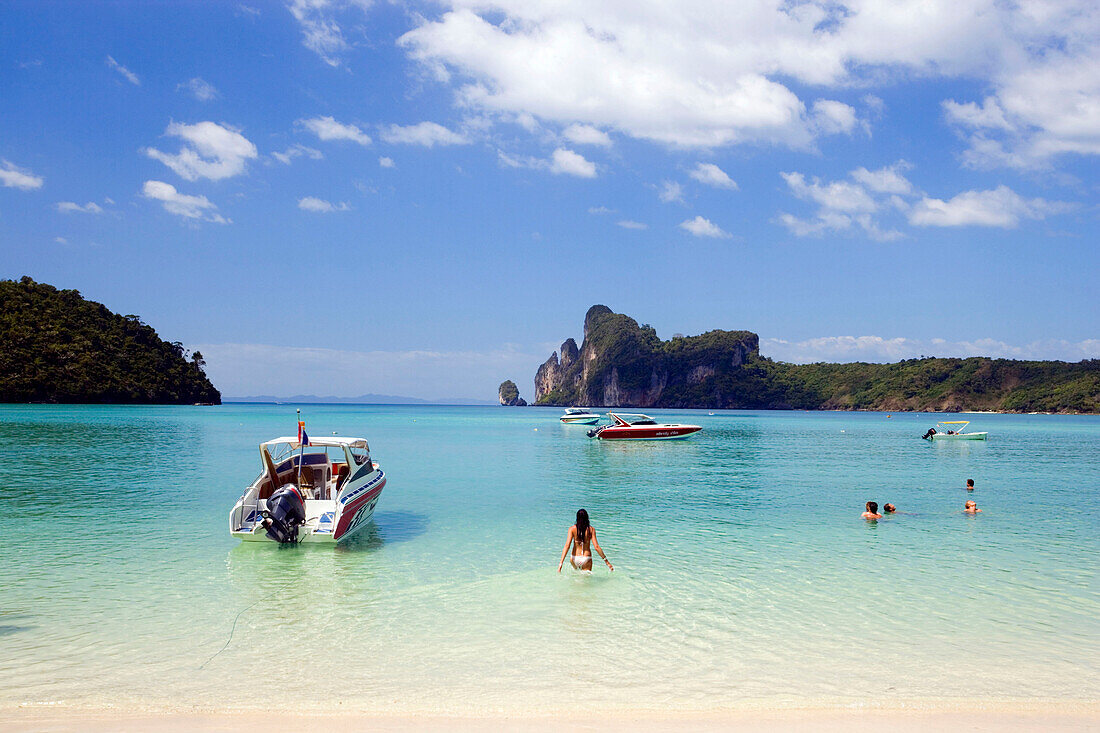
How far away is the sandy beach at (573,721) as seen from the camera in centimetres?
659

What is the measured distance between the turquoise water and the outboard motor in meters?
0.47

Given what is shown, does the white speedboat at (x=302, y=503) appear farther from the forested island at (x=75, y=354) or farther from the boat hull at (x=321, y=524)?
the forested island at (x=75, y=354)

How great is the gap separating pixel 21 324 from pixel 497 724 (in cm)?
13106

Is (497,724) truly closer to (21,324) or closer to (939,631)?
(939,631)

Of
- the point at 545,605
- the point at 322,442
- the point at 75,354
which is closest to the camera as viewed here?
the point at 545,605

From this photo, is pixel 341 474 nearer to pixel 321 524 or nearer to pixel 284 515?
pixel 321 524

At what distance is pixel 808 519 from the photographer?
1992 cm

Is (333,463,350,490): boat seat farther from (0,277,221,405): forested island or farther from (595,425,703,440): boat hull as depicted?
(0,277,221,405): forested island

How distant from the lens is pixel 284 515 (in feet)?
47.4

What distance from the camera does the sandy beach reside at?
6586 millimetres

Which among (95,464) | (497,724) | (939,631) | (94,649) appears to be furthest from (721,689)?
(95,464)

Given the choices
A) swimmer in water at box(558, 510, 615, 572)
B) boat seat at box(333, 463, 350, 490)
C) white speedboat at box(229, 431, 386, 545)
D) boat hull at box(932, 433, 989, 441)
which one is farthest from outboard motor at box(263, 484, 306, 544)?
boat hull at box(932, 433, 989, 441)

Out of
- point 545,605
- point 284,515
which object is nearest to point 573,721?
point 545,605

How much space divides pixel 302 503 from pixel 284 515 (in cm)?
55
